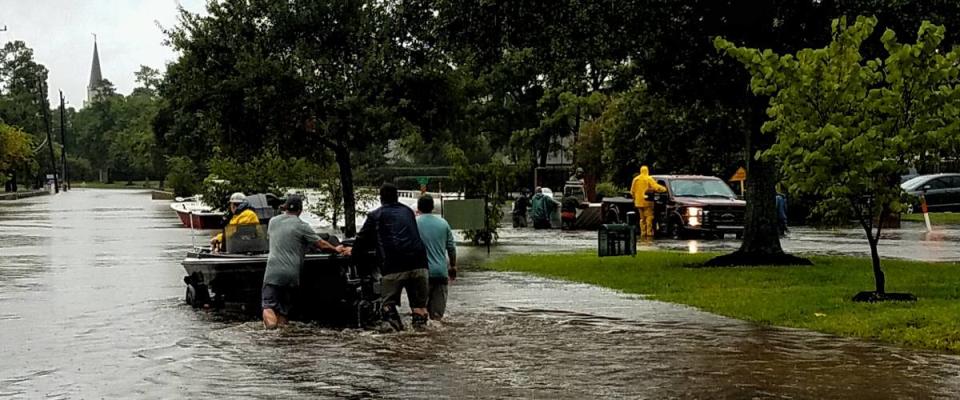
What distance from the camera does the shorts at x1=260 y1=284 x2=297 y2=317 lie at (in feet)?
45.9

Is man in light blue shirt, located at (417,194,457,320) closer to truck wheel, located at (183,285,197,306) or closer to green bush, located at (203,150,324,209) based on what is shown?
truck wheel, located at (183,285,197,306)

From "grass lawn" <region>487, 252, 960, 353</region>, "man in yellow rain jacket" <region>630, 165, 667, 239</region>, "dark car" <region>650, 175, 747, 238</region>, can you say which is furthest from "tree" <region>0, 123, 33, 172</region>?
"grass lawn" <region>487, 252, 960, 353</region>

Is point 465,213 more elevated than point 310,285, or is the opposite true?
point 465,213

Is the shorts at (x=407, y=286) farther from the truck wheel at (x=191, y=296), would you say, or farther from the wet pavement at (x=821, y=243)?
the wet pavement at (x=821, y=243)

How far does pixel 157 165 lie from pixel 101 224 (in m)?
58.5

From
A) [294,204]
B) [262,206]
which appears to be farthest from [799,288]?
[262,206]

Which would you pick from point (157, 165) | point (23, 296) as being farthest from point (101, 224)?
point (157, 165)

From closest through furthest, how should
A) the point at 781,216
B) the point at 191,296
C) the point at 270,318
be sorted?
the point at 270,318
the point at 191,296
the point at 781,216

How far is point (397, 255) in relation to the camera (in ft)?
44.5

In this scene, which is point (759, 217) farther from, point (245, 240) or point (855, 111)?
point (245, 240)

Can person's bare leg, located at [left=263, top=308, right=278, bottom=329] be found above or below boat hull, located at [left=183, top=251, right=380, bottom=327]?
below

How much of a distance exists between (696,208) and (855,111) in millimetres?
16712

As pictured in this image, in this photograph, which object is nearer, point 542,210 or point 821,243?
point 821,243

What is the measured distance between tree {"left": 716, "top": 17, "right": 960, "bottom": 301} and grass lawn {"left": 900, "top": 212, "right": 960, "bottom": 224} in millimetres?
23718
